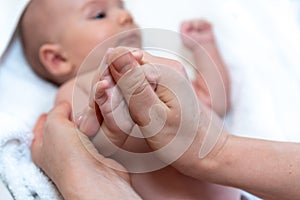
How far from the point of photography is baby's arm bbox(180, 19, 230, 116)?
0.98m

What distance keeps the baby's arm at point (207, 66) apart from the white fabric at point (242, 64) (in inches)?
1.0

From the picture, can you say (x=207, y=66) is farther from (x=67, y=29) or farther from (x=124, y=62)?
(x=124, y=62)

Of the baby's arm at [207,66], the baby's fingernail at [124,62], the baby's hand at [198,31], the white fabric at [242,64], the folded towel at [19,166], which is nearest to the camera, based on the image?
the baby's fingernail at [124,62]

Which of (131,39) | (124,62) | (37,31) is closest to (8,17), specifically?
(37,31)

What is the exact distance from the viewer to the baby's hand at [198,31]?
1.21 m

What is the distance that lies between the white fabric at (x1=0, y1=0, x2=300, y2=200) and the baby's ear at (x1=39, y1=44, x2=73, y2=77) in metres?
0.06

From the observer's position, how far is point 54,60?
1116 mm

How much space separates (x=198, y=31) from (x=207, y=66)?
0.16m

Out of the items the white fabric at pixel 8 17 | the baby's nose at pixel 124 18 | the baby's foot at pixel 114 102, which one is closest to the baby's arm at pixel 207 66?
the baby's nose at pixel 124 18

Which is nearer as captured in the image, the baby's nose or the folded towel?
the folded towel

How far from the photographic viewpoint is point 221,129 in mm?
778

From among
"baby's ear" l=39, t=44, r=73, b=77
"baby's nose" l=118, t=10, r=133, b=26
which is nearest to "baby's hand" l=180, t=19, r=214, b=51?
"baby's nose" l=118, t=10, r=133, b=26

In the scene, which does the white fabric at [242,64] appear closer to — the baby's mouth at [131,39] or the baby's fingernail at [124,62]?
the baby's mouth at [131,39]

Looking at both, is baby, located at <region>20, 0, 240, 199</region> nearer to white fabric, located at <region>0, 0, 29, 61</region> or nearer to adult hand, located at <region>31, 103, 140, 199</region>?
white fabric, located at <region>0, 0, 29, 61</region>
